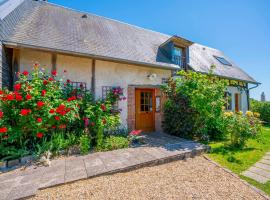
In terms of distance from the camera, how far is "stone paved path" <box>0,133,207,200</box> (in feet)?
8.48

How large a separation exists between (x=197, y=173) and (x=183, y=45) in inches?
289

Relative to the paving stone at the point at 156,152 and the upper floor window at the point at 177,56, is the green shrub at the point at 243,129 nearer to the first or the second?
the paving stone at the point at 156,152

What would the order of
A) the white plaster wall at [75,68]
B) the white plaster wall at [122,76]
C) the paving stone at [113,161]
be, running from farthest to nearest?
the white plaster wall at [122,76] → the white plaster wall at [75,68] → the paving stone at [113,161]

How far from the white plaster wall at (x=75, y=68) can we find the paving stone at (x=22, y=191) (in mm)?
3573

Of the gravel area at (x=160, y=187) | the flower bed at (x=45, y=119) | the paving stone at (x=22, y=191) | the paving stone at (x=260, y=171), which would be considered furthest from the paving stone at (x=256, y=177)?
the paving stone at (x=22, y=191)

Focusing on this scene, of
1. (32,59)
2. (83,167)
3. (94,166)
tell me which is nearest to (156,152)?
(94,166)

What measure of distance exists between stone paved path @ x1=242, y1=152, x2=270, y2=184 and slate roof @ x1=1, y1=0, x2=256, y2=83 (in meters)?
4.77

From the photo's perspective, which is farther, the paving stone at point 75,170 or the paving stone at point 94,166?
the paving stone at point 94,166

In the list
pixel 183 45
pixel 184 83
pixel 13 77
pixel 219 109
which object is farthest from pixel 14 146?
pixel 183 45

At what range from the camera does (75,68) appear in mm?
5508

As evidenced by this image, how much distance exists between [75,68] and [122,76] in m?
1.87

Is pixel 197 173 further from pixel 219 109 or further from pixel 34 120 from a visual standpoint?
pixel 34 120

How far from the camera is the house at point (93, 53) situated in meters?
4.79

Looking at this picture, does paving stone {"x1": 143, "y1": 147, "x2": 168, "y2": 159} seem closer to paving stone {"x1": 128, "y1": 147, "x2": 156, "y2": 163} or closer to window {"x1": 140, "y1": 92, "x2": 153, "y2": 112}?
paving stone {"x1": 128, "y1": 147, "x2": 156, "y2": 163}
